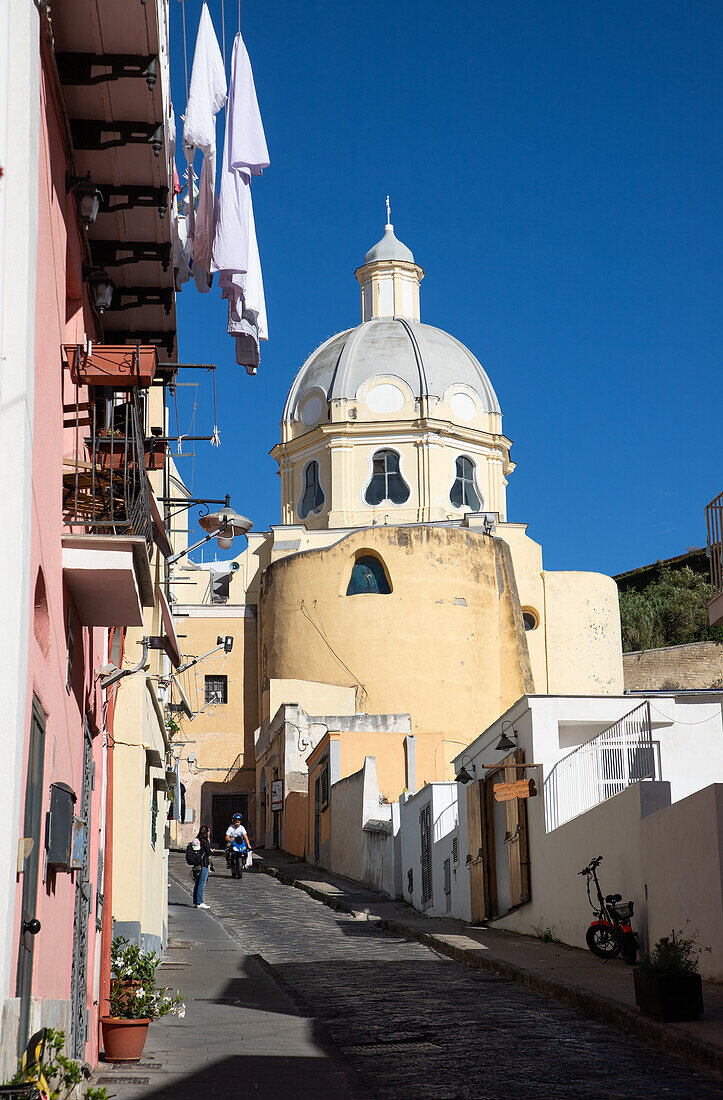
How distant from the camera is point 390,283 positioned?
53844 millimetres

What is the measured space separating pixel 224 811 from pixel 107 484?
3759 centimetres

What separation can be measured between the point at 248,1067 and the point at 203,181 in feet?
21.1

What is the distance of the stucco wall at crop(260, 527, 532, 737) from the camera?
41062mm

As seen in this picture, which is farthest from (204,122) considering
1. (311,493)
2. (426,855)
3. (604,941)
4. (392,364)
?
(311,493)

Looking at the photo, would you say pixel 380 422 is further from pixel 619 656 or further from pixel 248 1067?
pixel 248 1067

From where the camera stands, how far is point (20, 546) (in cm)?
556

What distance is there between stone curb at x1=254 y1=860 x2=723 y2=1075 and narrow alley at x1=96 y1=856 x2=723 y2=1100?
0.13 m

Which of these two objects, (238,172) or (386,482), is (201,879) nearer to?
(238,172)

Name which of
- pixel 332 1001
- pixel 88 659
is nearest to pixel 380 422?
pixel 332 1001

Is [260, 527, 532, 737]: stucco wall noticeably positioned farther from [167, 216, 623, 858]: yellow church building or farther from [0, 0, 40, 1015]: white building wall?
[0, 0, 40, 1015]: white building wall

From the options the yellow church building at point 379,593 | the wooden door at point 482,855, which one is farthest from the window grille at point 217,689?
the wooden door at point 482,855

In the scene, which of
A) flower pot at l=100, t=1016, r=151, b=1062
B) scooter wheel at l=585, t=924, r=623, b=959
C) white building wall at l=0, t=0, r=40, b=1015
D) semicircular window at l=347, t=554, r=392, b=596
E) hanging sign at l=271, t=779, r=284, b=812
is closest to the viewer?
white building wall at l=0, t=0, r=40, b=1015

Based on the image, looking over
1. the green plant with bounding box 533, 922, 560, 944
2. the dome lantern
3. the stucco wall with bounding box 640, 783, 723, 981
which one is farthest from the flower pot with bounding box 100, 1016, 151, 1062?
the dome lantern

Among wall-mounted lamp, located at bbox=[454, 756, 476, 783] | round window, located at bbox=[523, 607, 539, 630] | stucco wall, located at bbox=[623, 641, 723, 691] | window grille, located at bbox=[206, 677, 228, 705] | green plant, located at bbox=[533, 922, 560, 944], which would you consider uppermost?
round window, located at bbox=[523, 607, 539, 630]
